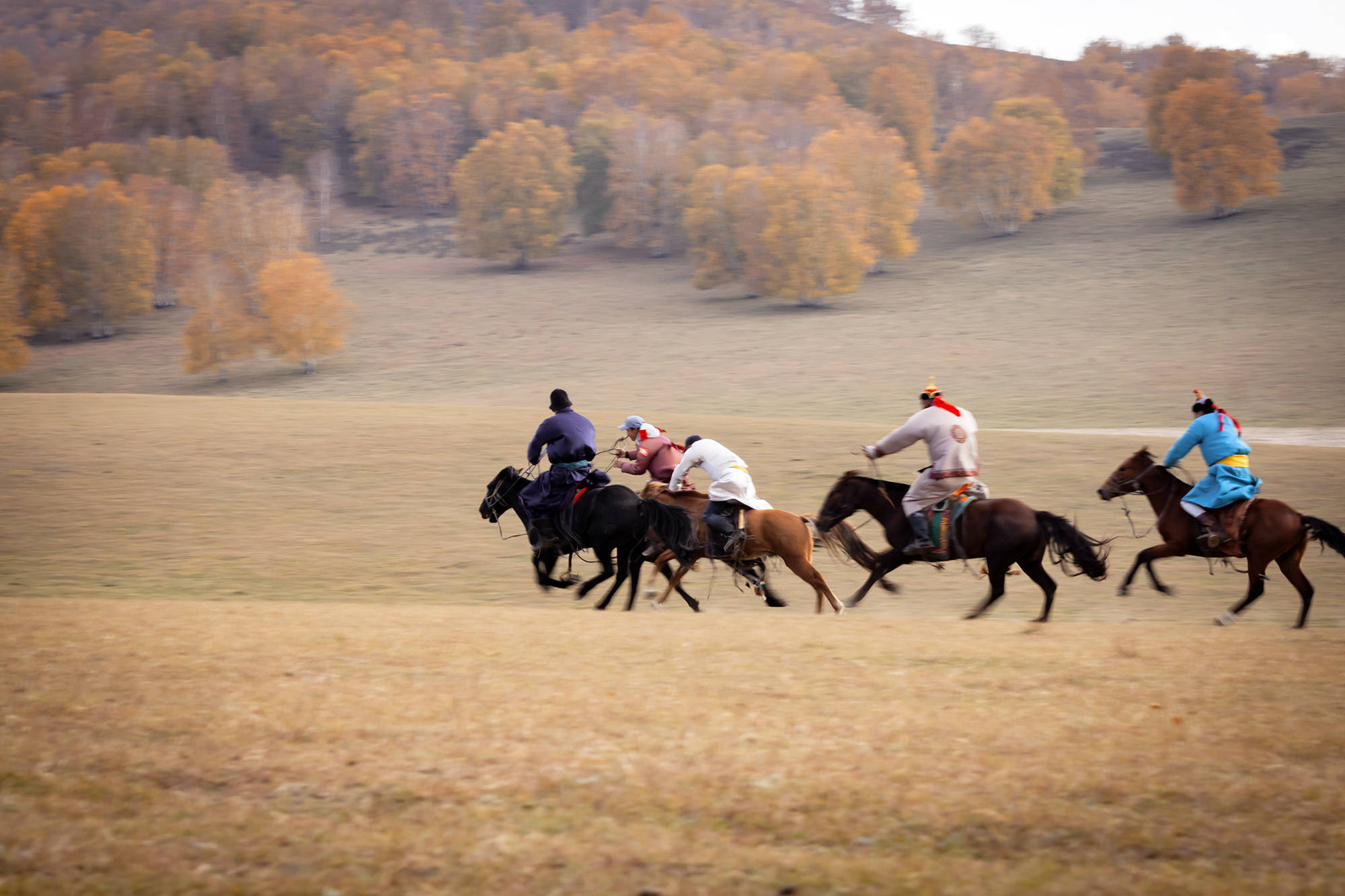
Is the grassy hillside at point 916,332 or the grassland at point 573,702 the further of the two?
the grassy hillside at point 916,332

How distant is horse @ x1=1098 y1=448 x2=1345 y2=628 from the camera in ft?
36.8

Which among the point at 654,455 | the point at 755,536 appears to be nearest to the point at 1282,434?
the point at 654,455

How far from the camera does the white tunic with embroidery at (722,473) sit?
11.9m

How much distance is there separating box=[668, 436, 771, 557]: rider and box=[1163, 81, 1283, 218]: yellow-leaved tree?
72130 millimetres

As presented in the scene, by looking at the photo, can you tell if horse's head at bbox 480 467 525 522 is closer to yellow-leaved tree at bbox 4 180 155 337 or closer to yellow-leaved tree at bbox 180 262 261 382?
yellow-leaved tree at bbox 180 262 261 382

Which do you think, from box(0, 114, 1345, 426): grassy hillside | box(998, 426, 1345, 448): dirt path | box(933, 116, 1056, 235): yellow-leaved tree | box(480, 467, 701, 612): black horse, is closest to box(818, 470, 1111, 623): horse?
box(480, 467, 701, 612): black horse

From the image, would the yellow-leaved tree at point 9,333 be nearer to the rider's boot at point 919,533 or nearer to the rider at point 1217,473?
the rider's boot at point 919,533

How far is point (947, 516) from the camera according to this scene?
1138cm

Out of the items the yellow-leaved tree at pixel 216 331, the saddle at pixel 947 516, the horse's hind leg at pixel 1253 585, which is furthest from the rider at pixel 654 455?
the yellow-leaved tree at pixel 216 331

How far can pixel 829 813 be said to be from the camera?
4.98m

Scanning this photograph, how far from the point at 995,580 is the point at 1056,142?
271ft

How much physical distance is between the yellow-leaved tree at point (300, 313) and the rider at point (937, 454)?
50.3 metres

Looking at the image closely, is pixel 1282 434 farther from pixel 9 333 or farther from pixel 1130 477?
pixel 9 333

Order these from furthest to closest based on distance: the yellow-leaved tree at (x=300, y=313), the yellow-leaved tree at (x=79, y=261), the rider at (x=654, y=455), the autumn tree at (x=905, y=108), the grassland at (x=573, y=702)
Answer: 1. the autumn tree at (x=905, y=108)
2. the yellow-leaved tree at (x=79, y=261)
3. the yellow-leaved tree at (x=300, y=313)
4. the rider at (x=654, y=455)
5. the grassland at (x=573, y=702)
